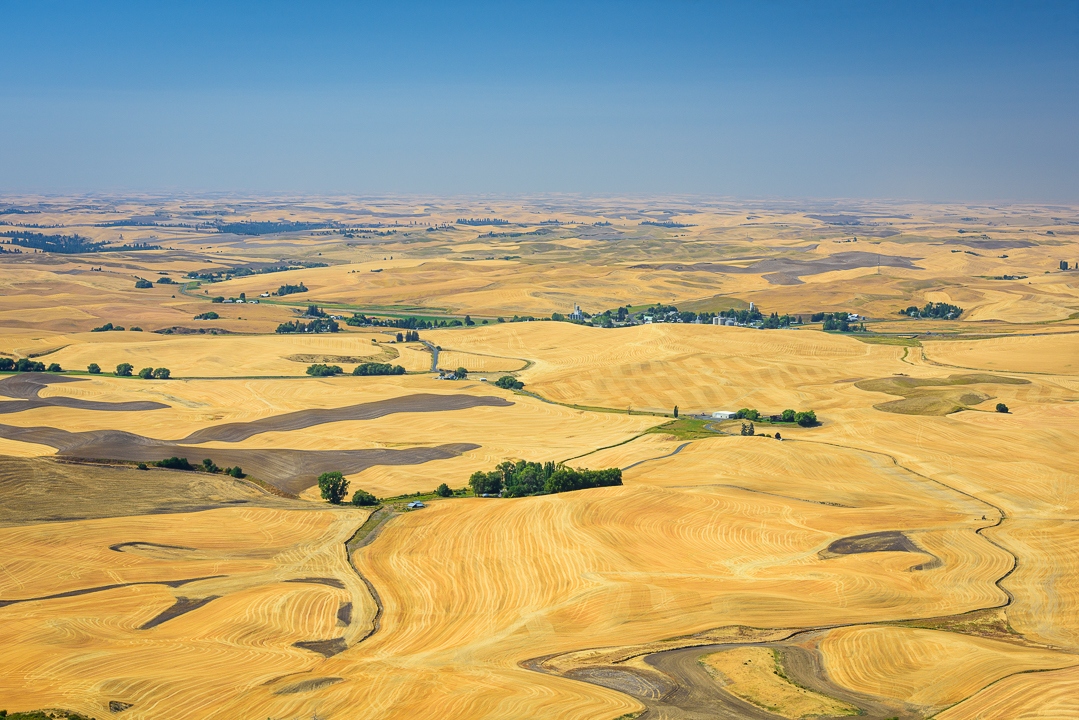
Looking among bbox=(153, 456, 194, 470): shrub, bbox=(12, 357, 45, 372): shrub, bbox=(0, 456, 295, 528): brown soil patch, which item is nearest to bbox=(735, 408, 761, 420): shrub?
bbox=(0, 456, 295, 528): brown soil patch

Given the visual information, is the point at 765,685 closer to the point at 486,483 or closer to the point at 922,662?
the point at 922,662

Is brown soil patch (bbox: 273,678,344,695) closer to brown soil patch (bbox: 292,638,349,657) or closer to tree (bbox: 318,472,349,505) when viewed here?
brown soil patch (bbox: 292,638,349,657)

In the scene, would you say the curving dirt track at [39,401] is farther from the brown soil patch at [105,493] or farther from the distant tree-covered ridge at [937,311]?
the distant tree-covered ridge at [937,311]

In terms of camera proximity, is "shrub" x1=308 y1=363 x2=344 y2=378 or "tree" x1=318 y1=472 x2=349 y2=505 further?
"shrub" x1=308 y1=363 x2=344 y2=378

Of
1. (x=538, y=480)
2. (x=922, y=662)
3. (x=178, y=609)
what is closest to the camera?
(x=922, y=662)

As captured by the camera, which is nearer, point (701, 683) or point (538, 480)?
point (701, 683)

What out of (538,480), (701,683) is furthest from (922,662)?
(538,480)
